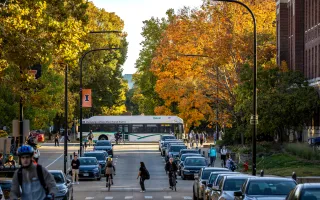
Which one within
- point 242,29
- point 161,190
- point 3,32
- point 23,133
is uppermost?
point 242,29

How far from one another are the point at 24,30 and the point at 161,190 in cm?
1658

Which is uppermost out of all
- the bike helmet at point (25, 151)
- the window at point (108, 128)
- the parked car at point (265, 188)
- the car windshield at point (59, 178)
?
the window at point (108, 128)

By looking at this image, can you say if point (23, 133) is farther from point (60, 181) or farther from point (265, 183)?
point (265, 183)

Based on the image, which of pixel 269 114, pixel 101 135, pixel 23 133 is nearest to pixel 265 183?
pixel 23 133

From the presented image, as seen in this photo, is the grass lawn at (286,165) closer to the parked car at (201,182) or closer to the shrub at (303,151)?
the shrub at (303,151)

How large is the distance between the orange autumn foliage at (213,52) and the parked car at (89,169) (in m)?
19.7

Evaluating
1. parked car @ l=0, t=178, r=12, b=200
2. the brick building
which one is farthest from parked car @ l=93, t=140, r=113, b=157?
parked car @ l=0, t=178, r=12, b=200

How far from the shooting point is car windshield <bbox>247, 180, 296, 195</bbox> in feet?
69.6

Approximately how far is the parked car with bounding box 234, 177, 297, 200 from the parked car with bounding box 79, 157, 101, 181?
98.5ft

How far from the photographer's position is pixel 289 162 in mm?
51375

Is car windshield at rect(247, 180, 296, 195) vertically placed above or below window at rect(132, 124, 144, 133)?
below

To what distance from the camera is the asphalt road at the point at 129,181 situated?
40.1 m

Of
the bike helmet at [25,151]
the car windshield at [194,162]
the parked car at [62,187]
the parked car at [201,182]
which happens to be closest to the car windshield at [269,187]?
the parked car at [62,187]

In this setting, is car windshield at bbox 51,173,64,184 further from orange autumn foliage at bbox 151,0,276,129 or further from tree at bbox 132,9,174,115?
tree at bbox 132,9,174,115
